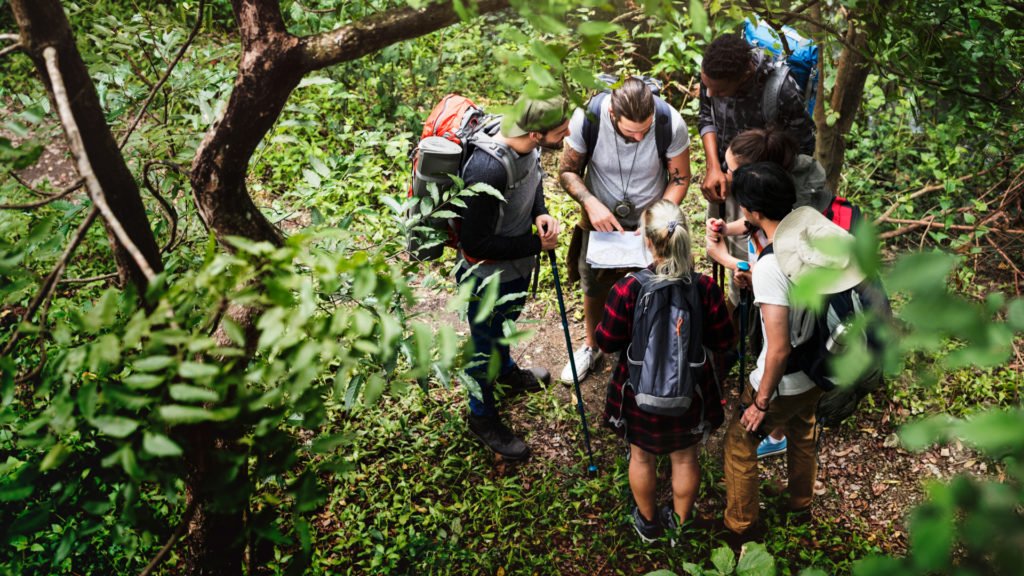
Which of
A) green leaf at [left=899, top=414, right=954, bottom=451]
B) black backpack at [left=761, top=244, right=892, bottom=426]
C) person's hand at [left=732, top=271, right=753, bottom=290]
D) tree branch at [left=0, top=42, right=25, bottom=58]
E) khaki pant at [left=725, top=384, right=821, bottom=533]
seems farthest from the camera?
person's hand at [left=732, top=271, right=753, bottom=290]

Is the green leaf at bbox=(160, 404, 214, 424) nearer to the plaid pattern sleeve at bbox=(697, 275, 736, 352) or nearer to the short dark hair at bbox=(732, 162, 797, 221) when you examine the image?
the plaid pattern sleeve at bbox=(697, 275, 736, 352)

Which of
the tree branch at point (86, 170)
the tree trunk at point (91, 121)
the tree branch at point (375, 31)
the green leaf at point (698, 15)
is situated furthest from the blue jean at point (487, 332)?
the green leaf at point (698, 15)

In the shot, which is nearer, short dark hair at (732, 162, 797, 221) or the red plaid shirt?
short dark hair at (732, 162, 797, 221)

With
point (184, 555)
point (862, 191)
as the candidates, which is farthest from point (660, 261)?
point (862, 191)

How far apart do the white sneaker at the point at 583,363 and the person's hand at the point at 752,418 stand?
4.61 feet

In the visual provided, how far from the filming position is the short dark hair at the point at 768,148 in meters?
3.04

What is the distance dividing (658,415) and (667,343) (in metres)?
0.37

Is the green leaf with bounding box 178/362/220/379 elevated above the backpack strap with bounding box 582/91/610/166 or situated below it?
above

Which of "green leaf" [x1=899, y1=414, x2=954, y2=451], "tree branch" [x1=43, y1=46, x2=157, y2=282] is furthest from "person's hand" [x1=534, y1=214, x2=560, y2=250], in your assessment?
"green leaf" [x1=899, y1=414, x2=954, y2=451]

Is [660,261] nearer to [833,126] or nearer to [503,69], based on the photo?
[503,69]

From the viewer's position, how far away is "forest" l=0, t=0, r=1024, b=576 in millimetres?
1227

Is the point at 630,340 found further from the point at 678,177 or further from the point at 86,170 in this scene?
the point at 86,170

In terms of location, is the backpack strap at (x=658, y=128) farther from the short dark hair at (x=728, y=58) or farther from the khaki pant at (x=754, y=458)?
the khaki pant at (x=754, y=458)

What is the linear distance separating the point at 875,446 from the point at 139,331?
3990 mm
